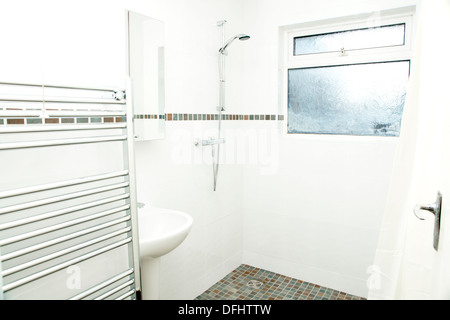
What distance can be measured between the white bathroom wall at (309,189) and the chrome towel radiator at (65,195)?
4.58ft

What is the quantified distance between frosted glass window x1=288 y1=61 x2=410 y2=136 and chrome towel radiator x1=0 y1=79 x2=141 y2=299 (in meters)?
1.55

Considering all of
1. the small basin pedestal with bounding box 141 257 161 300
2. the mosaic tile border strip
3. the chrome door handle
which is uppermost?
the mosaic tile border strip

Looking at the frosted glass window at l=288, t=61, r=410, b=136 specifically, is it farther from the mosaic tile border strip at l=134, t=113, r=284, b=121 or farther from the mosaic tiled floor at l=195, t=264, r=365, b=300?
the mosaic tiled floor at l=195, t=264, r=365, b=300

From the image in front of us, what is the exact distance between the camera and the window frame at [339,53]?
2254 millimetres

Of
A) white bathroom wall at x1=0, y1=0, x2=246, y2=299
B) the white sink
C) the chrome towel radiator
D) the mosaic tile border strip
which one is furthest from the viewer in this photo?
the mosaic tile border strip

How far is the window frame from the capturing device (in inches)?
88.7

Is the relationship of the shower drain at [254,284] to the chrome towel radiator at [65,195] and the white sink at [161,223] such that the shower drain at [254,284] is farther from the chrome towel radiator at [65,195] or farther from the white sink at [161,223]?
the chrome towel radiator at [65,195]

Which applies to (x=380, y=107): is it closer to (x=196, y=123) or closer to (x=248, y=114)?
(x=248, y=114)

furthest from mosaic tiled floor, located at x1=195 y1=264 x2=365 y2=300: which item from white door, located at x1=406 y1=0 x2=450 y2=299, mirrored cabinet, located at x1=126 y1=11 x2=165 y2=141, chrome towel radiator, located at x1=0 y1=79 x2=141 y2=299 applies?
white door, located at x1=406 y1=0 x2=450 y2=299

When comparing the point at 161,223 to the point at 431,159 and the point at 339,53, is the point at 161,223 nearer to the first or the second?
the point at 431,159

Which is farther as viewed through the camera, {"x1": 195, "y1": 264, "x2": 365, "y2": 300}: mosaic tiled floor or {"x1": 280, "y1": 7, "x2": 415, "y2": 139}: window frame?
{"x1": 195, "y1": 264, "x2": 365, "y2": 300}: mosaic tiled floor

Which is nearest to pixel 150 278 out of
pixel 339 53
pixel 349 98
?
pixel 349 98

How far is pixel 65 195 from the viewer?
4.36 ft

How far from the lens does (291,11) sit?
8.32 feet
